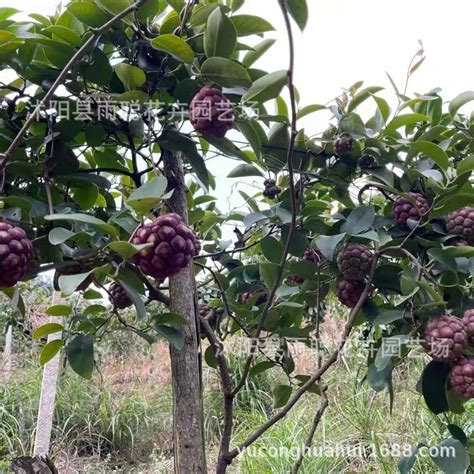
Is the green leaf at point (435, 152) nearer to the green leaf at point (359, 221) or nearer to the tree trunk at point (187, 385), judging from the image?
the green leaf at point (359, 221)

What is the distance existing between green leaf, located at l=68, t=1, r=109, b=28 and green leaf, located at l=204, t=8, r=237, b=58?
0.12 m

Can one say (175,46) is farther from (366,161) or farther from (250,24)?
(366,161)

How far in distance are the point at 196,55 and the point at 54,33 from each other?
0.51 feet

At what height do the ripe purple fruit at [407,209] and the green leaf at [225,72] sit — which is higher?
the green leaf at [225,72]

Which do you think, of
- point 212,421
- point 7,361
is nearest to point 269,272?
point 212,421

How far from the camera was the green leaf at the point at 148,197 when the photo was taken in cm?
48

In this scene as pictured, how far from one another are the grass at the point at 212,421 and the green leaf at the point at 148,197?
72.6 inches

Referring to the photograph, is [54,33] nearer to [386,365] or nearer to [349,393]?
[386,365]

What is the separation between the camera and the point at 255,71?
0.68m

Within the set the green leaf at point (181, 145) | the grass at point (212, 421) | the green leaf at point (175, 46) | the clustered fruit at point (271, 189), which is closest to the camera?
the green leaf at point (175, 46)

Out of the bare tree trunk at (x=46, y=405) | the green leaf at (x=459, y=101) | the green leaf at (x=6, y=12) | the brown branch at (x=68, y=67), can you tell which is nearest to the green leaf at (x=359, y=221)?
the green leaf at (x=459, y=101)

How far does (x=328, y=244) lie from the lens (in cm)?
62

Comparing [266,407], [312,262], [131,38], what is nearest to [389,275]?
[312,262]

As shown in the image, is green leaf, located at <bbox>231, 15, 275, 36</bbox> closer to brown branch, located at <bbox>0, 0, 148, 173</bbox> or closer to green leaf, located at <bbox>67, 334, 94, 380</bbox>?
brown branch, located at <bbox>0, 0, 148, 173</bbox>
